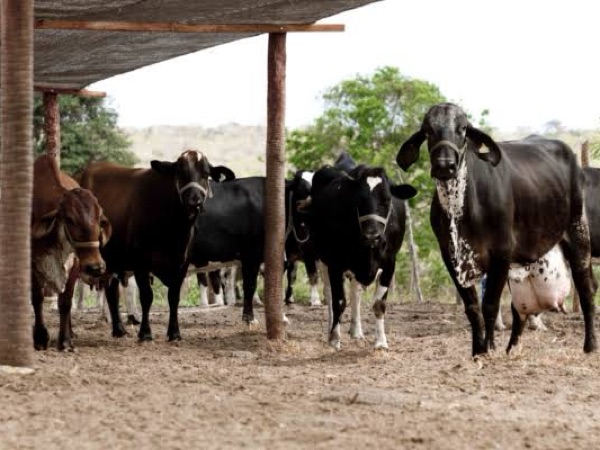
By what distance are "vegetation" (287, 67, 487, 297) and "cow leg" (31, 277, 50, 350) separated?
88.7 feet

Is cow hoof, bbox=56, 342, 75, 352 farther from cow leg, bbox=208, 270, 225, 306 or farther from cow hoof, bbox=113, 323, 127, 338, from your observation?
cow leg, bbox=208, 270, 225, 306

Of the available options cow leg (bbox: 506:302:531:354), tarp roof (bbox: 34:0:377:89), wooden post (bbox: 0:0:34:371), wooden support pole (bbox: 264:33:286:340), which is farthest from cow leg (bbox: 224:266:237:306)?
wooden post (bbox: 0:0:34:371)

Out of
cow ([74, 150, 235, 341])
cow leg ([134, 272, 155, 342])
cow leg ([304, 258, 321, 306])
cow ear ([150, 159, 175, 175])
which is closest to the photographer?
cow leg ([134, 272, 155, 342])

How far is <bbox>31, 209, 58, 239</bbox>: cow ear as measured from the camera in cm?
1244

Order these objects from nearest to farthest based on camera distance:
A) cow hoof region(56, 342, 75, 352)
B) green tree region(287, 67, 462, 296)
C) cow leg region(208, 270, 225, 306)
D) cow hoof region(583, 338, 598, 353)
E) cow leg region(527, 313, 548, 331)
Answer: cow hoof region(583, 338, 598, 353)
cow hoof region(56, 342, 75, 352)
cow leg region(527, 313, 548, 331)
cow leg region(208, 270, 225, 306)
green tree region(287, 67, 462, 296)

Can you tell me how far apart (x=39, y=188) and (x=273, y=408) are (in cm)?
571

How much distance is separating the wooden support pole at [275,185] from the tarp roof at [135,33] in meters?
0.46

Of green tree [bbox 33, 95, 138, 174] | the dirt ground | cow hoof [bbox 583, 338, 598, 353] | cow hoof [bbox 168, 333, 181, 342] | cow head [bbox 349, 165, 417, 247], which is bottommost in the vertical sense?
the dirt ground

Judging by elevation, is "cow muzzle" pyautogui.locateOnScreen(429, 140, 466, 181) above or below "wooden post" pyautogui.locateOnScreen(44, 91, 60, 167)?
below

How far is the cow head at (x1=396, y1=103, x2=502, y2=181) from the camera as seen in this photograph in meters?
10.8

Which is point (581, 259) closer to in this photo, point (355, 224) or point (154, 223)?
point (355, 224)

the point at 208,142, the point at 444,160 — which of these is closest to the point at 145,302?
the point at 444,160

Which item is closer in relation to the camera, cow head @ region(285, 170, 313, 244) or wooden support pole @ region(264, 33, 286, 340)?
wooden support pole @ region(264, 33, 286, 340)

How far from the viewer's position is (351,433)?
292 inches
